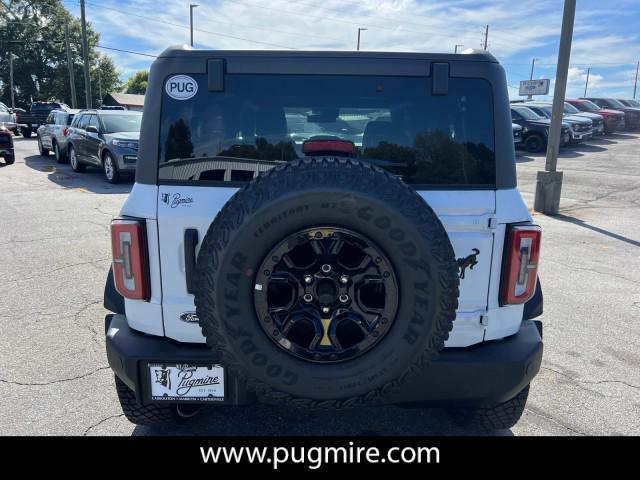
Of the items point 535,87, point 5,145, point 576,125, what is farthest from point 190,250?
point 535,87

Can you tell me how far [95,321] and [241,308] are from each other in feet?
9.31

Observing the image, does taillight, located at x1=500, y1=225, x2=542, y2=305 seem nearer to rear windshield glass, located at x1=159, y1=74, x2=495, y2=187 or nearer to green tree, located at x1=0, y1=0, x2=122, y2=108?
rear windshield glass, located at x1=159, y1=74, x2=495, y2=187

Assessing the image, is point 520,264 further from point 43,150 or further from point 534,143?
point 534,143

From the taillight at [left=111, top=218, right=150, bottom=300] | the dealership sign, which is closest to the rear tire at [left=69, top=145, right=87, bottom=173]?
the taillight at [left=111, top=218, right=150, bottom=300]

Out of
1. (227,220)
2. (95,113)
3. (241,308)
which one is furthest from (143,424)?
(95,113)

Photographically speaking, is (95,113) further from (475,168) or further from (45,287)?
(475,168)

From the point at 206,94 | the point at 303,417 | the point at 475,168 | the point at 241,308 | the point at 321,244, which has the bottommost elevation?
the point at 303,417

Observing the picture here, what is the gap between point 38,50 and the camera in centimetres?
5944

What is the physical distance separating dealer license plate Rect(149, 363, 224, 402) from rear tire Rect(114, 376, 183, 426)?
46 centimetres

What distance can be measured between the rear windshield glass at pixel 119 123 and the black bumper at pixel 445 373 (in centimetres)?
1135

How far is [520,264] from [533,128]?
1965 cm

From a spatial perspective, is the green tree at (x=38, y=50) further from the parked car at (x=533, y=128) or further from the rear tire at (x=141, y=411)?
the rear tire at (x=141, y=411)

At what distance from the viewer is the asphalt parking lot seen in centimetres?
280

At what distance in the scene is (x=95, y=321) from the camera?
163 inches
